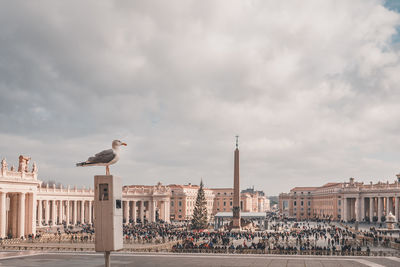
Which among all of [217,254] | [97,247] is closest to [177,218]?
[217,254]

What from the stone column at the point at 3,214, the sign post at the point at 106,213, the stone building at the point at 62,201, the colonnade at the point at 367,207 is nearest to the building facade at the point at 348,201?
the colonnade at the point at 367,207

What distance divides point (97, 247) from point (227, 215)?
66.9 meters

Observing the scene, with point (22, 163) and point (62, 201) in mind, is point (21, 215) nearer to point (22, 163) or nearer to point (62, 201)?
point (22, 163)

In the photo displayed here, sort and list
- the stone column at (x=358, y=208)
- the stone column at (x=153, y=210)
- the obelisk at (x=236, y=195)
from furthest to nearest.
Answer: the stone column at (x=358, y=208), the stone column at (x=153, y=210), the obelisk at (x=236, y=195)

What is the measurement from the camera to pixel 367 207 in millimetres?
125625

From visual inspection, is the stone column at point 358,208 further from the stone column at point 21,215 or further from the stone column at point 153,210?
the stone column at point 21,215

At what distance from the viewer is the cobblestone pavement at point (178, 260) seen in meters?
33.1

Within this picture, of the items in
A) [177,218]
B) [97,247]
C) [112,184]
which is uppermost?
[112,184]

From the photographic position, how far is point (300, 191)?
7023 inches

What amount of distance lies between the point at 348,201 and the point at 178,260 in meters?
103

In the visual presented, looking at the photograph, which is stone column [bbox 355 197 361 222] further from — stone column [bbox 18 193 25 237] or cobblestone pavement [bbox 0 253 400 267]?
stone column [bbox 18 193 25 237]

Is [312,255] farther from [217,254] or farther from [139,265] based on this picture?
[139,265]

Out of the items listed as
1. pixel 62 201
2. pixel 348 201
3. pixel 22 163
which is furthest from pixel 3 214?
pixel 348 201

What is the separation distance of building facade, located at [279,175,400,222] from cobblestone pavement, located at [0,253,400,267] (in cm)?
7569
